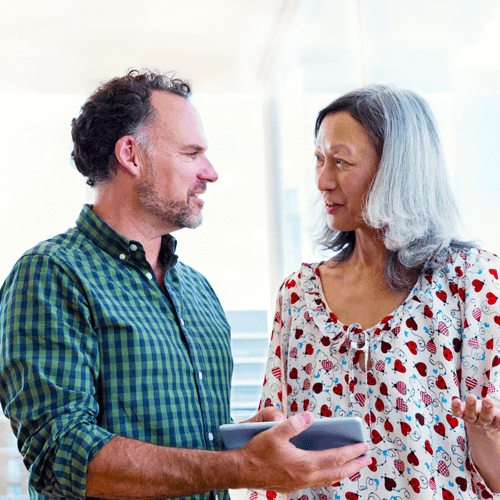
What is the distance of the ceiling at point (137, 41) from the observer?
3242mm

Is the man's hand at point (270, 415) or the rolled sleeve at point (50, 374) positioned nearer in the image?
the rolled sleeve at point (50, 374)

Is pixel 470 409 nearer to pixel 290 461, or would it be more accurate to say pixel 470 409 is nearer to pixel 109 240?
pixel 290 461

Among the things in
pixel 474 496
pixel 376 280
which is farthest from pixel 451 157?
pixel 474 496

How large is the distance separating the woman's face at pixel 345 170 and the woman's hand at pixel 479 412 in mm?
521

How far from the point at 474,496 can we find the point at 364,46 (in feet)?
4.62

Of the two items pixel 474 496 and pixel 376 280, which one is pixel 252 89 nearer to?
pixel 376 280

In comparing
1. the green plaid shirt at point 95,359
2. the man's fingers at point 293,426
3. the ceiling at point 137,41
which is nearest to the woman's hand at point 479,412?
the man's fingers at point 293,426

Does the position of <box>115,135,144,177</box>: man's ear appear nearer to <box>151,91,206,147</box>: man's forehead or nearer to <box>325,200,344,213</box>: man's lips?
<box>151,91,206,147</box>: man's forehead

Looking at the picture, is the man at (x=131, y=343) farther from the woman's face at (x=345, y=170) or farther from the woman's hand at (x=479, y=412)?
the woman's face at (x=345, y=170)

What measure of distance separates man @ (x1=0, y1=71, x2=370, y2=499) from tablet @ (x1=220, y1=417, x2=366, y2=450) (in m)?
0.02

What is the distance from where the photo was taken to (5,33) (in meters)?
3.43

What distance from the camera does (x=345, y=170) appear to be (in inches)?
52.3

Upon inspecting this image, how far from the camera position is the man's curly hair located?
141 centimetres

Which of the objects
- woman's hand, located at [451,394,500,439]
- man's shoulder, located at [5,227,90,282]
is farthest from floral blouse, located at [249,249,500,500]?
man's shoulder, located at [5,227,90,282]
